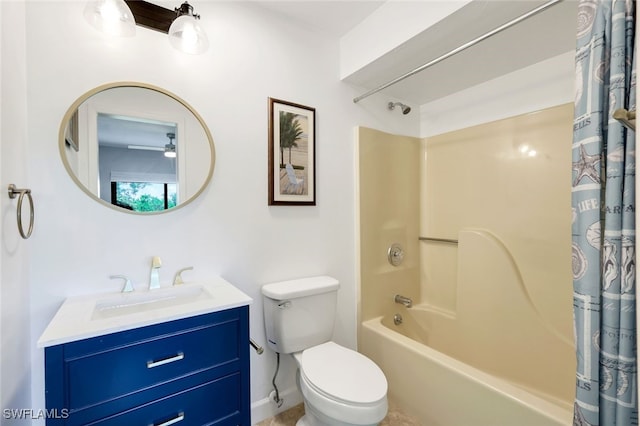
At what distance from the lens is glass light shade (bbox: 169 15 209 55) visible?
4.43 ft

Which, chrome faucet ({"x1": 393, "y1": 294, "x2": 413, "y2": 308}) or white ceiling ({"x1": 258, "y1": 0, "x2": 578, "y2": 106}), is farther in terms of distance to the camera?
chrome faucet ({"x1": 393, "y1": 294, "x2": 413, "y2": 308})

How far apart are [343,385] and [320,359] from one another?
23 centimetres

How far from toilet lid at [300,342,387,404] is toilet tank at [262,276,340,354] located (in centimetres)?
9

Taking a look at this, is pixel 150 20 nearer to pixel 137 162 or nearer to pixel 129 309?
pixel 137 162

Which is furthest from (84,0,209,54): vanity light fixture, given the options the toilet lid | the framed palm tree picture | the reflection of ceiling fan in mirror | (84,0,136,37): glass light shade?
the toilet lid

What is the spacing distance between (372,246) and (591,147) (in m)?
1.40

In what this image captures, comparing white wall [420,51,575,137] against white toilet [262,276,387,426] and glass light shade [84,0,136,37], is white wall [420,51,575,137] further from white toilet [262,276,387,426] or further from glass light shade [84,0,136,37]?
glass light shade [84,0,136,37]

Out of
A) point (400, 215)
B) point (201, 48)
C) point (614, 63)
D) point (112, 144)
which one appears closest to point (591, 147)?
point (614, 63)

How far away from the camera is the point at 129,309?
1271 mm

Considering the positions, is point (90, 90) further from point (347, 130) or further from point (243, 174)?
point (347, 130)

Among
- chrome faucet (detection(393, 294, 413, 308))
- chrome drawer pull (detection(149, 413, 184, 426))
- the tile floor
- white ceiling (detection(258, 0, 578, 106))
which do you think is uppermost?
white ceiling (detection(258, 0, 578, 106))

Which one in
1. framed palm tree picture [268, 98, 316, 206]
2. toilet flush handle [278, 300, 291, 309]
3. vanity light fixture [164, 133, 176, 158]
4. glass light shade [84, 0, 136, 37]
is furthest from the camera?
framed palm tree picture [268, 98, 316, 206]

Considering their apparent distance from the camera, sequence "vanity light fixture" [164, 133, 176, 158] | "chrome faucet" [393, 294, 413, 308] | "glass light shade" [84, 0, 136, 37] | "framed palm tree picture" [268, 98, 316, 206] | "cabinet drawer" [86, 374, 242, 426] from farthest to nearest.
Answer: "chrome faucet" [393, 294, 413, 308]
"framed palm tree picture" [268, 98, 316, 206]
"vanity light fixture" [164, 133, 176, 158]
"glass light shade" [84, 0, 136, 37]
"cabinet drawer" [86, 374, 242, 426]

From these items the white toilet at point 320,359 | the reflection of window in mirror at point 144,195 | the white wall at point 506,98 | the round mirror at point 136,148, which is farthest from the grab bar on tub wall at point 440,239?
the reflection of window in mirror at point 144,195
